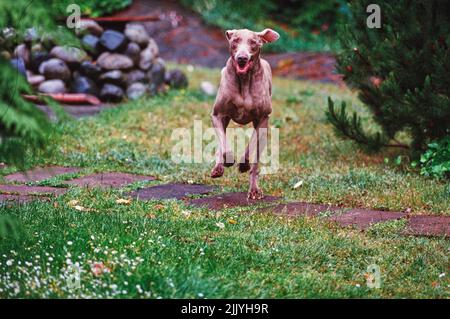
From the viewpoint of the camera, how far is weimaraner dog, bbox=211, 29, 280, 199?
248 inches

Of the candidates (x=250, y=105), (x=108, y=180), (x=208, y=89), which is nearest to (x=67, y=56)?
(x=208, y=89)

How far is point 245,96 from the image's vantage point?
6543mm

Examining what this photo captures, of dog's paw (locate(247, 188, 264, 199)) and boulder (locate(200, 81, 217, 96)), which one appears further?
boulder (locate(200, 81, 217, 96))

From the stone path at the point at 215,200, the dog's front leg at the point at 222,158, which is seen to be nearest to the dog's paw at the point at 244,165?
the stone path at the point at 215,200

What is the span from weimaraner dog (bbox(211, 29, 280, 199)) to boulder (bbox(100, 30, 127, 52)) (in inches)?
206

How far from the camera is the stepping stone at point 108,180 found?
271 inches

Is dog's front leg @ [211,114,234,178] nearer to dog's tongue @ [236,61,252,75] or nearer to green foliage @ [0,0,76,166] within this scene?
dog's tongue @ [236,61,252,75]

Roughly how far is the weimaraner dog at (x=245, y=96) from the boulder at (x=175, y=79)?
19.0ft

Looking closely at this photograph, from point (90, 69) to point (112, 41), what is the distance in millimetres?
559

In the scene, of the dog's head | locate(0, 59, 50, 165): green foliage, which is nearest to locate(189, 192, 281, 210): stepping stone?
the dog's head

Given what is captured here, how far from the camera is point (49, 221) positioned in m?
5.27

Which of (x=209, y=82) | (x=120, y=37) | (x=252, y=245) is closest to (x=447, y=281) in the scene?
(x=252, y=245)

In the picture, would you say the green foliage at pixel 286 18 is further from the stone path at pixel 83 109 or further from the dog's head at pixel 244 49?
the dog's head at pixel 244 49

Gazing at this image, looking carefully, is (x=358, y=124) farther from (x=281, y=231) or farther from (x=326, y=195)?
(x=281, y=231)
